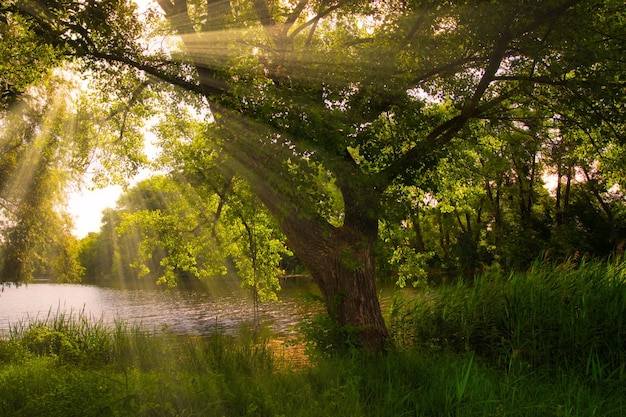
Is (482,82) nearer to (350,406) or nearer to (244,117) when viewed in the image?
(244,117)

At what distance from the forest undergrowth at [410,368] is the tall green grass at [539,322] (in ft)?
0.07

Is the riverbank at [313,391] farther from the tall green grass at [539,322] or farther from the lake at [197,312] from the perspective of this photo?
the lake at [197,312]

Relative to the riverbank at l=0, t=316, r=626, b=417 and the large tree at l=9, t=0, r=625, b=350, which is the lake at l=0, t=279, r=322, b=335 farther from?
the riverbank at l=0, t=316, r=626, b=417

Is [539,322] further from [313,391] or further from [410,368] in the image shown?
[313,391]

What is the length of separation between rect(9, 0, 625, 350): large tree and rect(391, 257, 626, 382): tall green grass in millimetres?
1450

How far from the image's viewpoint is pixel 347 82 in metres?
6.51

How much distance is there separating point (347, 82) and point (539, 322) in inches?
186

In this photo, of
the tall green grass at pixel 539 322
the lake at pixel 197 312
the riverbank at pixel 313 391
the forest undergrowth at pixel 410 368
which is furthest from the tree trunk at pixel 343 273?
the lake at pixel 197 312

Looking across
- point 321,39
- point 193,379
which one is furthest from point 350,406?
point 321,39

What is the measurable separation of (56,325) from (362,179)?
29.7ft

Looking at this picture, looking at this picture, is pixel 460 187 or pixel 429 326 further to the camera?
pixel 460 187

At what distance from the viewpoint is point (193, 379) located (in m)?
4.81

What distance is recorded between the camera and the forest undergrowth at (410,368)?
4539 mm

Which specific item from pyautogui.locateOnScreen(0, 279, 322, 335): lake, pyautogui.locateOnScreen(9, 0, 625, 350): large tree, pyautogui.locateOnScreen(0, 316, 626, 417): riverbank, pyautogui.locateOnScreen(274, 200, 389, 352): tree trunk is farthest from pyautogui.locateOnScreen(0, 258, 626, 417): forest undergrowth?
pyautogui.locateOnScreen(0, 279, 322, 335): lake
